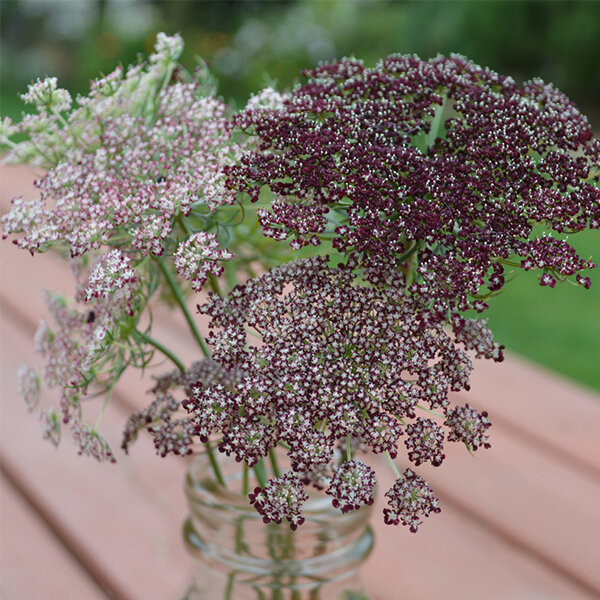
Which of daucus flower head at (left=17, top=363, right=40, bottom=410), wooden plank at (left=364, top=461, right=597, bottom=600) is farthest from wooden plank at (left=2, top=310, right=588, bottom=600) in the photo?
daucus flower head at (left=17, top=363, right=40, bottom=410)

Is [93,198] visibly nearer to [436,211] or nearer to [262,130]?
[262,130]

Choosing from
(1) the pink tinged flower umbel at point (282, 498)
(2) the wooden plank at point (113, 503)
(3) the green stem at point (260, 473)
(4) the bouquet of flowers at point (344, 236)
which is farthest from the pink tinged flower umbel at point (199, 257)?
(2) the wooden plank at point (113, 503)

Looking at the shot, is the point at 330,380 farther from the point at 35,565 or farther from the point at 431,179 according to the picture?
the point at 35,565

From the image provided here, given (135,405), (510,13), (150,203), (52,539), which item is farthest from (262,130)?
(510,13)

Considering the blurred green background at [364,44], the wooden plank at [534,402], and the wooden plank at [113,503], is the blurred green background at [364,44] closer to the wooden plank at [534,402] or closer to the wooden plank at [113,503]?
the wooden plank at [534,402]

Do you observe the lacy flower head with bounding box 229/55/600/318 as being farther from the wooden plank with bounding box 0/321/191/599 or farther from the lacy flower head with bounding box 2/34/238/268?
the wooden plank with bounding box 0/321/191/599
